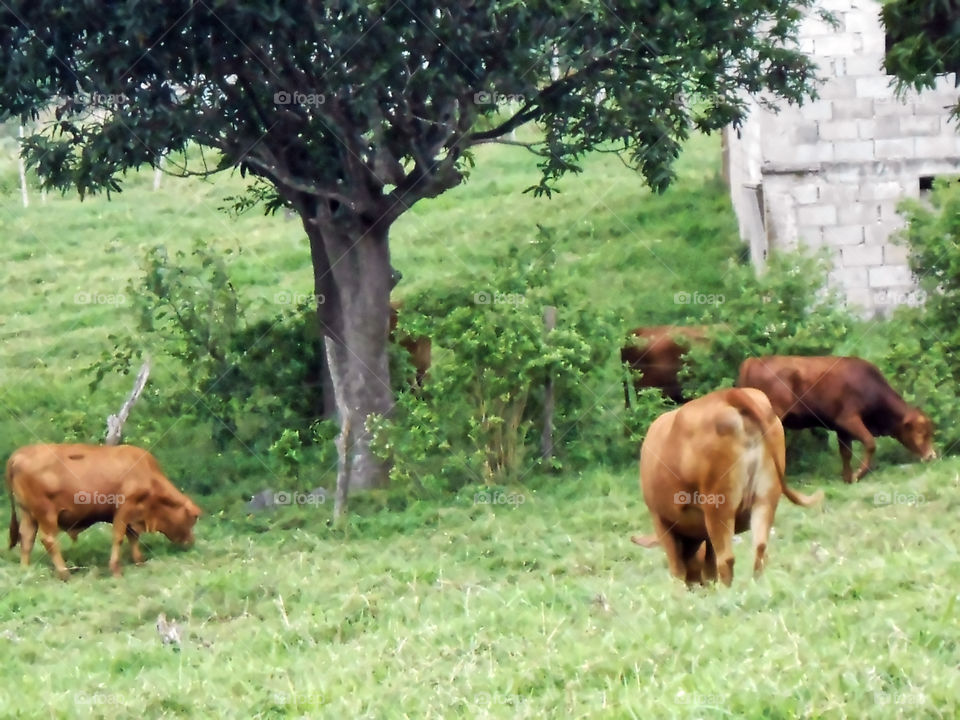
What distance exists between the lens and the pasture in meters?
5.94

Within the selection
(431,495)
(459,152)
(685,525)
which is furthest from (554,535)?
(459,152)

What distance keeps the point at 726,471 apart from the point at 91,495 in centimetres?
642

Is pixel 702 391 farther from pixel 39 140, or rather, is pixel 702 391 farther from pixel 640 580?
pixel 39 140

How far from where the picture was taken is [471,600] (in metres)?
8.64

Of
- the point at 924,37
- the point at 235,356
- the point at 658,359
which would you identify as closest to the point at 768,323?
the point at 658,359

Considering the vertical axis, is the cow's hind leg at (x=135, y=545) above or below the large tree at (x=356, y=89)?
below

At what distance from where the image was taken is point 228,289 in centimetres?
1565

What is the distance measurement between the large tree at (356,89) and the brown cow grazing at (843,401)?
246cm

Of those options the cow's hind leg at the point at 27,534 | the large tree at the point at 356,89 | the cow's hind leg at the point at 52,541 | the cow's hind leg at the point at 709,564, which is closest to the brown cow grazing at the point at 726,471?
the cow's hind leg at the point at 709,564

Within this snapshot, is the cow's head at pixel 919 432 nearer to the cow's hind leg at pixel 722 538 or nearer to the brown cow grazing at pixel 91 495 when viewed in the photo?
the cow's hind leg at pixel 722 538

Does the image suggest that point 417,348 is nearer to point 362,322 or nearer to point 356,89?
point 362,322

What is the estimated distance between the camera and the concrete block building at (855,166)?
19.9m

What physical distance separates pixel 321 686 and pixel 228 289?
959 centimetres

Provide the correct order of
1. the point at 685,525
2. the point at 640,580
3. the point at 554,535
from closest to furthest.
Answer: the point at 685,525, the point at 640,580, the point at 554,535
